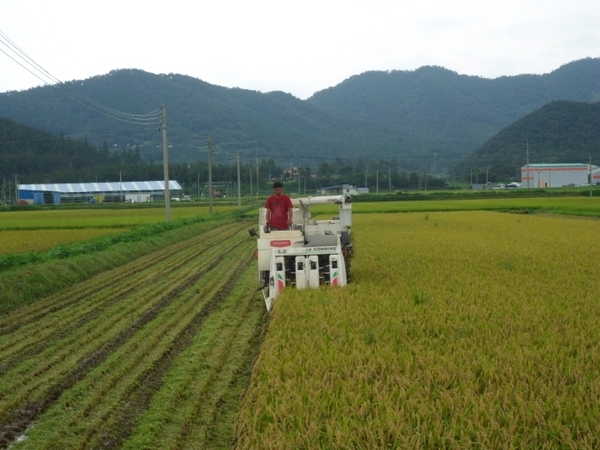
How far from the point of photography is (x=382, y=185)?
10938 centimetres

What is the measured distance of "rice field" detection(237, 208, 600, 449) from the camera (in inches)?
177

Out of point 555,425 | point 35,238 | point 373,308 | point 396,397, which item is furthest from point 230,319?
point 35,238

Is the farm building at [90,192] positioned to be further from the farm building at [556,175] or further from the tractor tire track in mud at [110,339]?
the tractor tire track in mud at [110,339]

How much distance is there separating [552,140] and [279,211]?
121 meters

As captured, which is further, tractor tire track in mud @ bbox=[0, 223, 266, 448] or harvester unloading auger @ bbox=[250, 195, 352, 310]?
harvester unloading auger @ bbox=[250, 195, 352, 310]

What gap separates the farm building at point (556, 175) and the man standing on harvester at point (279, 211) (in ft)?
316

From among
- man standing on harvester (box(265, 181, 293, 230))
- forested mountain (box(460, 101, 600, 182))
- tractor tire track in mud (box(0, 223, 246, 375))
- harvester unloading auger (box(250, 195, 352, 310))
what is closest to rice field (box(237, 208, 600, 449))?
harvester unloading auger (box(250, 195, 352, 310))

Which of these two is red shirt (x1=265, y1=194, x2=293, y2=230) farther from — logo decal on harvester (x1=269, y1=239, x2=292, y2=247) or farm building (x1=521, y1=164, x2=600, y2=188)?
farm building (x1=521, y1=164, x2=600, y2=188)

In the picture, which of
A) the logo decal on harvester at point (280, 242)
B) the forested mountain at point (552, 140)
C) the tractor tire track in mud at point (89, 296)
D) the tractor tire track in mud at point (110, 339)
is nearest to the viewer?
the tractor tire track in mud at point (110, 339)

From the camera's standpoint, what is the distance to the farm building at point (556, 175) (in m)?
103

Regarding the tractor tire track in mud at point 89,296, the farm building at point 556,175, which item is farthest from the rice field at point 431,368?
the farm building at point 556,175

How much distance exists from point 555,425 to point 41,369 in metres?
5.59

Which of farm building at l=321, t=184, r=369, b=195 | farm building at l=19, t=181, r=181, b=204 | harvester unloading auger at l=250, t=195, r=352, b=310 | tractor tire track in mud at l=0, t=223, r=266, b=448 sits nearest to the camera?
tractor tire track in mud at l=0, t=223, r=266, b=448

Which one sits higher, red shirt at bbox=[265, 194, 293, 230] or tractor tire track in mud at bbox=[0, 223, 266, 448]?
red shirt at bbox=[265, 194, 293, 230]
